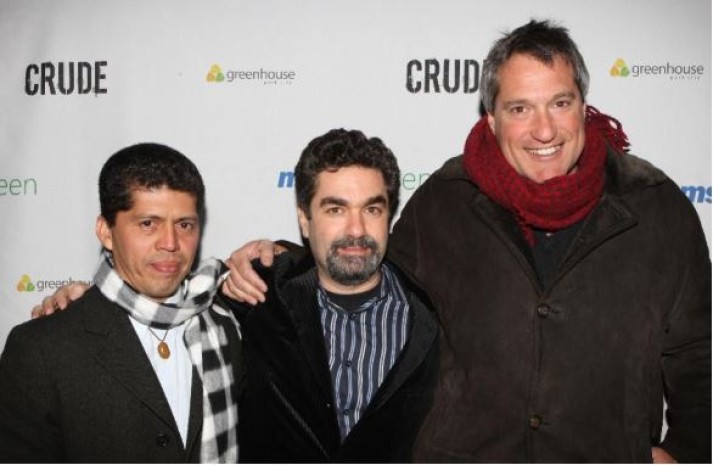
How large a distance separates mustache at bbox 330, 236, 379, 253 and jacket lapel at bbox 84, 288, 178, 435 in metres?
0.71

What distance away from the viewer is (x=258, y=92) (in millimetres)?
2814

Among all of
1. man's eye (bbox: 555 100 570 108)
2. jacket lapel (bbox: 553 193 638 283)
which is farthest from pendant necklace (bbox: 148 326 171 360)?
man's eye (bbox: 555 100 570 108)

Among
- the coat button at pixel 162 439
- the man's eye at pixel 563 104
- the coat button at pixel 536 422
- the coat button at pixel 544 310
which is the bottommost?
the coat button at pixel 162 439

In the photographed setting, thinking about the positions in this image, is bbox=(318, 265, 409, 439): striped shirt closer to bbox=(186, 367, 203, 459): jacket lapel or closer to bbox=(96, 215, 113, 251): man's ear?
bbox=(186, 367, 203, 459): jacket lapel

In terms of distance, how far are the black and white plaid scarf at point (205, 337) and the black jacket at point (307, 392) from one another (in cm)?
9

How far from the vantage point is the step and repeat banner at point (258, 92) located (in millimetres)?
2738

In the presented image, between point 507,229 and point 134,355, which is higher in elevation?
point 507,229

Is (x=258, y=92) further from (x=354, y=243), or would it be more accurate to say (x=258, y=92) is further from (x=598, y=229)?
(x=598, y=229)

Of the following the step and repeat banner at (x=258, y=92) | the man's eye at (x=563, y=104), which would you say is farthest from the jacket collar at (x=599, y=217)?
the step and repeat banner at (x=258, y=92)

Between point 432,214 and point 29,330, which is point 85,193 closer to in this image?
point 29,330

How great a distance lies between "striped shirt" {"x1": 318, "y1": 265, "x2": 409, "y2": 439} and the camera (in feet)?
6.39

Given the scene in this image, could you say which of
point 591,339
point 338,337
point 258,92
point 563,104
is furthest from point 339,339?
point 258,92

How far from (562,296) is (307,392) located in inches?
34.8

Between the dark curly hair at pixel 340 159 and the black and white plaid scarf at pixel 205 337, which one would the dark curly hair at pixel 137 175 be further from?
the dark curly hair at pixel 340 159
